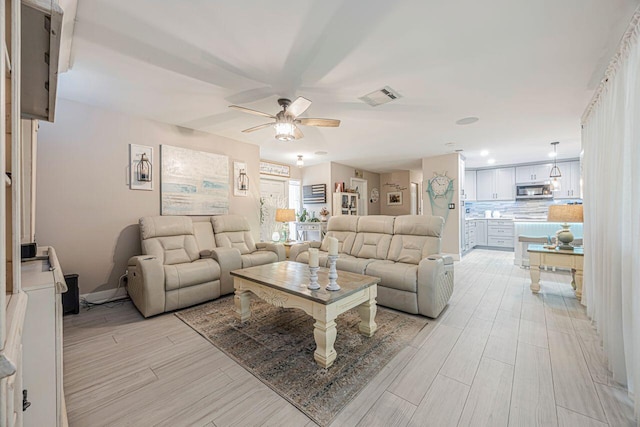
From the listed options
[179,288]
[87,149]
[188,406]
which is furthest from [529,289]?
[87,149]

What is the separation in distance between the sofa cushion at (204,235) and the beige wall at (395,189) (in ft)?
19.7

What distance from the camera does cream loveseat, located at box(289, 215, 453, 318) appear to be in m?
2.65

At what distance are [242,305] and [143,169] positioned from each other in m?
2.47

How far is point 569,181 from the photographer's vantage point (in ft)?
20.3

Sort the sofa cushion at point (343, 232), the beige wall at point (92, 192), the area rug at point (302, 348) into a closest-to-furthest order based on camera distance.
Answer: the area rug at point (302, 348) → the beige wall at point (92, 192) → the sofa cushion at point (343, 232)

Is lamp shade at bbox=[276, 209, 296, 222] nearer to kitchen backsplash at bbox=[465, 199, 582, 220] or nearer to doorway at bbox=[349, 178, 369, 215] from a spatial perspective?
doorway at bbox=[349, 178, 369, 215]

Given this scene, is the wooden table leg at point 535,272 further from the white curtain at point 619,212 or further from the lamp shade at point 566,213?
the white curtain at point 619,212

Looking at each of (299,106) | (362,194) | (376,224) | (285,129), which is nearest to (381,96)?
(299,106)

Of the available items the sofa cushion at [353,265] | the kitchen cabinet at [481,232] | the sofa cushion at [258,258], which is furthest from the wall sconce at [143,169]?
the kitchen cabinet at [481,232]

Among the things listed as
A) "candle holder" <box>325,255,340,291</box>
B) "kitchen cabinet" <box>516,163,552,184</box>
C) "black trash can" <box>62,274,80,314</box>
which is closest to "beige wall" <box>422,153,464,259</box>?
"kitchen cabinet" <box>516,163,552,184</box>

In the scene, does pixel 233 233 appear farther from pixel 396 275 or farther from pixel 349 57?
pixel 349 57

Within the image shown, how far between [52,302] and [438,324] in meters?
2.83

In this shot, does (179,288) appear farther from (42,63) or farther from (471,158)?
(471,158)

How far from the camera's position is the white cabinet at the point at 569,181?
6098mm
